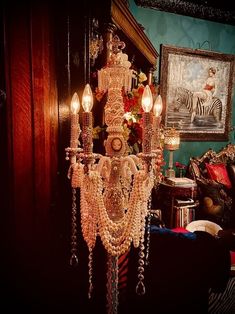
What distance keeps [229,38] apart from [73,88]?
482 centimetres

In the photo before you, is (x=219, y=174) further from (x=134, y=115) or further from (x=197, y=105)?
(x=134, y=115)

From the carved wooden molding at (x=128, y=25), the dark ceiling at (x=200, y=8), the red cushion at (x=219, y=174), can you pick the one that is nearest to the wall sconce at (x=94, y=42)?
the carved wooden molding at (x=128, y=25)

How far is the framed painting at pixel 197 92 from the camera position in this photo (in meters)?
4.99

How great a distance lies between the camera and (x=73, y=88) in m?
1.70

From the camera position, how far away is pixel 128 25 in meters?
2.21

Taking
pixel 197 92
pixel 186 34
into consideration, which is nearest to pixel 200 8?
pixel 186 34

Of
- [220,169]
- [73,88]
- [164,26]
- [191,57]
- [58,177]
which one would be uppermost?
[164,26]

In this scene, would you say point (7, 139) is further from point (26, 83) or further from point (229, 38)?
point (229, 38)

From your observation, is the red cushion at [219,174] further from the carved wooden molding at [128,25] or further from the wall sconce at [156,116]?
the wall sconce at [156,116]

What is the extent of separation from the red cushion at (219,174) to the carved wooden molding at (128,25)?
8.74 feet

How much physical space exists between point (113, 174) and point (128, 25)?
133 centimetres

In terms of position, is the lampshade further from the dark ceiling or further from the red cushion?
the dark ceiling

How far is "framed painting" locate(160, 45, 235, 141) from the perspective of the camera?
4992 mm

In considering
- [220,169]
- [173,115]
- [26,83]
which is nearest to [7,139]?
[26,83]
